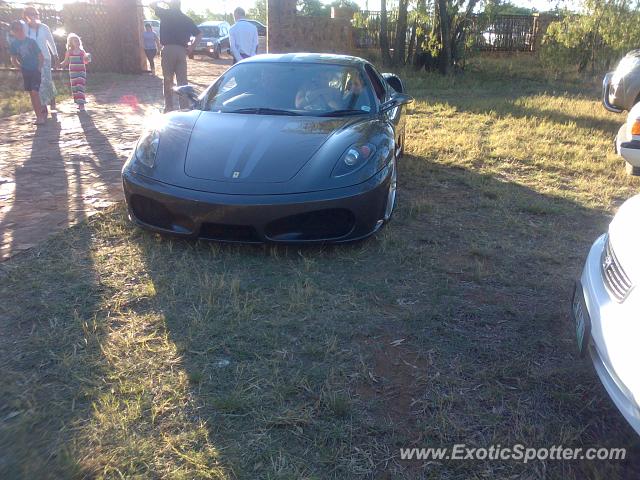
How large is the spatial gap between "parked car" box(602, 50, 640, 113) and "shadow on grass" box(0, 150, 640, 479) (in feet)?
16.2

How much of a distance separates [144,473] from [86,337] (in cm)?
102

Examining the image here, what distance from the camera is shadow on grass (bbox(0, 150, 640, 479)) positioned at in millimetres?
2188

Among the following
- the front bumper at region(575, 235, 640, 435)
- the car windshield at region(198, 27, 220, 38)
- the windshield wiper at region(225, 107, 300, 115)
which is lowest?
the front bumper at region(575, 235, 640, 435)

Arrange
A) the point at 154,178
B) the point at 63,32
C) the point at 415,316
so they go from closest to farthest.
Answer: the point at 415,316, the point at 154,178, the point at 63,32

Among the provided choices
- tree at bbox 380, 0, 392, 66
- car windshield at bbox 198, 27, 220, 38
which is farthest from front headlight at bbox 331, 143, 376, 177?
car windshield at bbox 198, 27, 220, 38

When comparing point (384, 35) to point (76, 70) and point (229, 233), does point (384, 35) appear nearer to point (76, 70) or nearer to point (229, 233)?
point (76, 70)

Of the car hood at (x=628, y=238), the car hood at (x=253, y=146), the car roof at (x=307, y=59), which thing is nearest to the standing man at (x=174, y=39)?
the car roof at (x=307, y=59)

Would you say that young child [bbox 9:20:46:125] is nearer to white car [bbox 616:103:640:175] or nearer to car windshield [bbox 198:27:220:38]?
white car [bbox 616:103:640:175]

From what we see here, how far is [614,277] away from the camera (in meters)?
2.30

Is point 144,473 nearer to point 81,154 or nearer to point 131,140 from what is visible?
point 81,154

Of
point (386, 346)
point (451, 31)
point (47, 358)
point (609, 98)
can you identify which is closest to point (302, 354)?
point (386, 346)

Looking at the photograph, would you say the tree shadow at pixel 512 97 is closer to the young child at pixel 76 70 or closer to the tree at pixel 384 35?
the tree at pixel 384 35

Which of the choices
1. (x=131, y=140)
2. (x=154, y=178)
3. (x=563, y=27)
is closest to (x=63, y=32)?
(x=131, y=140)

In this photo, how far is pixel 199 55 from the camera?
2511cm
